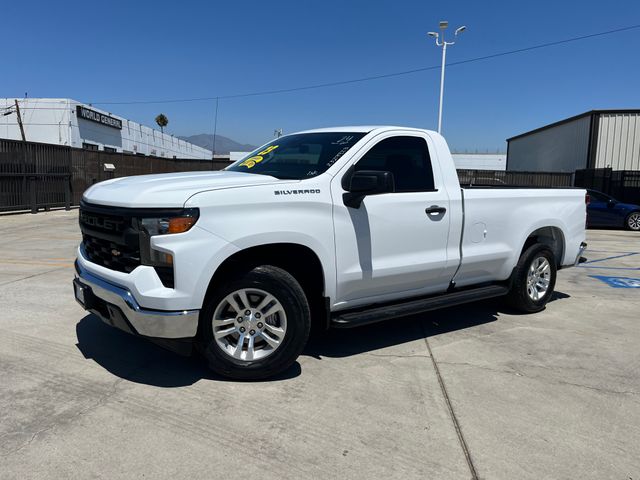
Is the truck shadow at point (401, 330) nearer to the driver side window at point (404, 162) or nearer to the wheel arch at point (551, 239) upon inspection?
the wheel arch at point (551, 239)

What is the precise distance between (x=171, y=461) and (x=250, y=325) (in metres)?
1.17

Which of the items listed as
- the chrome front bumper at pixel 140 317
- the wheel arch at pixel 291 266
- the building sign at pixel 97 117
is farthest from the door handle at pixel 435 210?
the building sign at pixel 97 117

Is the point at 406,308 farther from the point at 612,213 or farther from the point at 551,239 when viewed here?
the point at 612,213

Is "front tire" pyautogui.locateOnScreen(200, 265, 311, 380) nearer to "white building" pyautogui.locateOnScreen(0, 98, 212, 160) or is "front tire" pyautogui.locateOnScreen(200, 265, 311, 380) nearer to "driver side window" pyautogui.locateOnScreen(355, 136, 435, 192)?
"driver side window" pyautogui.locateOnScreen(355, 136, 435, 192)

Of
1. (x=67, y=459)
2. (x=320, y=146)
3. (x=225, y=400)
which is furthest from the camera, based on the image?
(x=320, y=146)

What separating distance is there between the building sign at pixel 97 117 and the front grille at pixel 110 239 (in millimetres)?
→ 38559

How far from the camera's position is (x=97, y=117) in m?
40.9

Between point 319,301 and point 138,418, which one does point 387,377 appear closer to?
point 319,301

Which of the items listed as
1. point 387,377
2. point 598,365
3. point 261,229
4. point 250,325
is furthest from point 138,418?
point 598,365

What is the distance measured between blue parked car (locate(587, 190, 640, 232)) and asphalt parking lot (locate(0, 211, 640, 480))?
12847mm

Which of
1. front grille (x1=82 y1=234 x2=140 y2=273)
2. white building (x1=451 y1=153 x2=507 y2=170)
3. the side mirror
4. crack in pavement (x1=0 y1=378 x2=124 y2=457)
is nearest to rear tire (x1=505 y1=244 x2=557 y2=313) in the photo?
the side mirror

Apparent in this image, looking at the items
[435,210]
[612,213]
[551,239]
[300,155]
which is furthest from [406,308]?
[612,213]

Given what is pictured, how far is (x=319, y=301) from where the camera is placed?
4105 millimetres

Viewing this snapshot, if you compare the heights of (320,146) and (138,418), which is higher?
(320,146)
